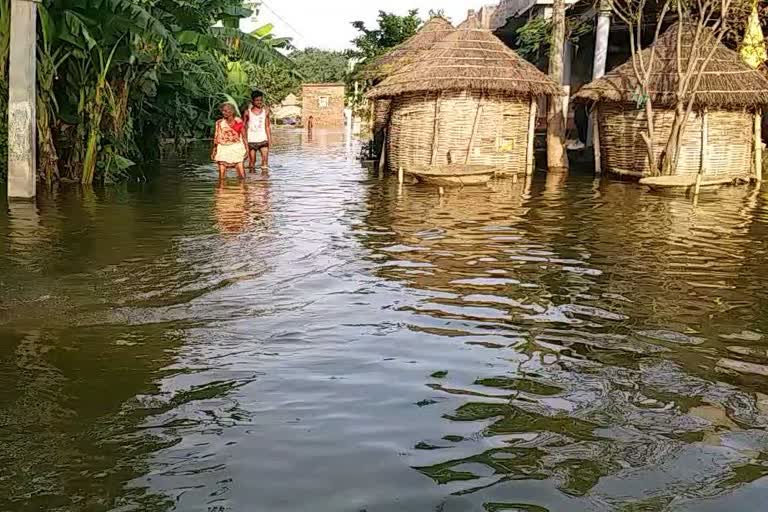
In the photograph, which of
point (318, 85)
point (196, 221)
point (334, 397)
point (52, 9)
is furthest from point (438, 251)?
point (318, 85)

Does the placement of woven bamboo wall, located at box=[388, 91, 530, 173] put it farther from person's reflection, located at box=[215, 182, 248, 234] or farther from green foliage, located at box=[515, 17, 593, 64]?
green foliage, located at box=[515, 17, 593, 64]

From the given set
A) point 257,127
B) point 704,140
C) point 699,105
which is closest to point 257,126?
point 257,127

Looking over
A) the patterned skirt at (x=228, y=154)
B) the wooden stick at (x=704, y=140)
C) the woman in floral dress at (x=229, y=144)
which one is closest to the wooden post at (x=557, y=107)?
the wooden stick at (x=704, y=140)

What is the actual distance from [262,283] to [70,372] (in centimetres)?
260

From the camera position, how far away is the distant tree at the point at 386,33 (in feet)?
101

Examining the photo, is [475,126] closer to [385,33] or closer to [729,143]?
[729,143]

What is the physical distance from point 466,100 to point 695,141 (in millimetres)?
4770

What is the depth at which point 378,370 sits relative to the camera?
478 cm

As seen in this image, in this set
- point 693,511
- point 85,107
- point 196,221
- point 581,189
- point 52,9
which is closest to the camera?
point 693,511

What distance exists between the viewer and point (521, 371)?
4.81m

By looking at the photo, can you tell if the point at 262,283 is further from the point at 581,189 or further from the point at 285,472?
the point at 581,189

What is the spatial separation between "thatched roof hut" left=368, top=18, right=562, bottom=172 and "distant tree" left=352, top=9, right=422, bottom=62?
42.1 feet

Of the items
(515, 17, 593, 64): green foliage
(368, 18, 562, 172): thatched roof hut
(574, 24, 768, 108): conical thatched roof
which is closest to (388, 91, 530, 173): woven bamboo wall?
(368, 18, 562, 172): thatched roof hut

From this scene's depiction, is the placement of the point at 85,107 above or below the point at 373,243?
above
